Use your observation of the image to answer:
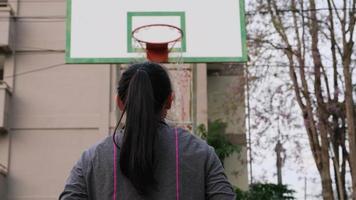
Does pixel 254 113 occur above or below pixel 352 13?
below

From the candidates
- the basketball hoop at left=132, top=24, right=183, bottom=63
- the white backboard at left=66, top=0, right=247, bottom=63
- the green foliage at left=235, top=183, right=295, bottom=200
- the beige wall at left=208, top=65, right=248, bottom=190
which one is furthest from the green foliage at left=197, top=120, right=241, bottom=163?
the basketball hoop at left=132, top=24, right=183, bottom=63

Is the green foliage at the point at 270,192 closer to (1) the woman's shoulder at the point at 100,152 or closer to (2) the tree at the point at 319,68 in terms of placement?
(2) the tree at the point at 319,68

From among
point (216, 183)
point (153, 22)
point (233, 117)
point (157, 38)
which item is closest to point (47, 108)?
point (233, 117)

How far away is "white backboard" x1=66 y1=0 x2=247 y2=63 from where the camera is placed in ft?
20.0

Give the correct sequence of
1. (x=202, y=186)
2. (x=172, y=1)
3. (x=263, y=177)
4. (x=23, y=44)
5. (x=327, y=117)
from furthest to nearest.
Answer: (x=263, y=177), (x=23, y=44), (x=327, y=117), (x=172, y=1), (x=202, y=186)

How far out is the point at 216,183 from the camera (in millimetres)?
1738

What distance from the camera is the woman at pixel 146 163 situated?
1.69 m

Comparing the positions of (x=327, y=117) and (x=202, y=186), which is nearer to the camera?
(x=202, y=186)

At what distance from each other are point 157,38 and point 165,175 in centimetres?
419

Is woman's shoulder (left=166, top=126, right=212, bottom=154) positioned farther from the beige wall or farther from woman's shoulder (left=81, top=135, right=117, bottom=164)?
the beige wall

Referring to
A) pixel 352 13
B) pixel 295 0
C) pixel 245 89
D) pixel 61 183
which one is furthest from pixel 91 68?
pixel 352 13

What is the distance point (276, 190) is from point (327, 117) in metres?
2.21

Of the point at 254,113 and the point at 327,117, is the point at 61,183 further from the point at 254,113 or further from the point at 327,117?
the point at 327,117

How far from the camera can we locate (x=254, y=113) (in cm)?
1099
